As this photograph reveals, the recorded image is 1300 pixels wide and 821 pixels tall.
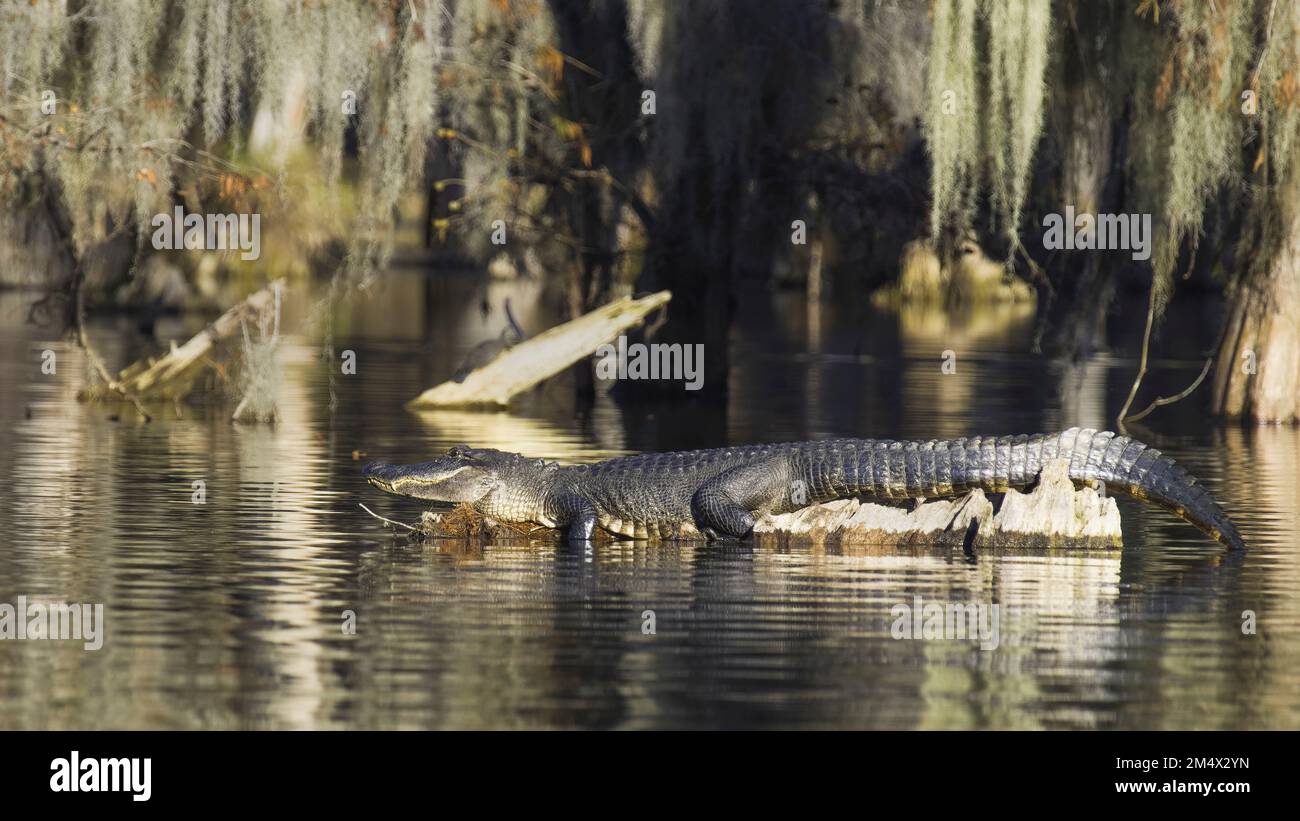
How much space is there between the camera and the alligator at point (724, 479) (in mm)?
16078

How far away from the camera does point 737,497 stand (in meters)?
16.2

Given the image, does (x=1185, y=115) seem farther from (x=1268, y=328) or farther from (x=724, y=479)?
(x=724, y=479)

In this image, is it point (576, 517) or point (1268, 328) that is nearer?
point (576, 517)

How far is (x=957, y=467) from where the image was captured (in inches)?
639

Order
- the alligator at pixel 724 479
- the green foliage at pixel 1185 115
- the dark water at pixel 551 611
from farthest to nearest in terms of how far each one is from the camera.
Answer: the green foliage at pixel 1185 115 < the alligator at pixel 724 479 < the dark water at pixel 551 611

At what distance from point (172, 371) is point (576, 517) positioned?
12.4 meters

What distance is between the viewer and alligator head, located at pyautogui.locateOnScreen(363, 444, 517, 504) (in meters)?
16.4

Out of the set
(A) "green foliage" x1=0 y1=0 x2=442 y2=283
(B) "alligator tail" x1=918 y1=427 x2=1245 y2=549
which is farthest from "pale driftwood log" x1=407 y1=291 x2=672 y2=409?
(B) "alligator tail" x1=918 y1=427 x2=1245 y2=549

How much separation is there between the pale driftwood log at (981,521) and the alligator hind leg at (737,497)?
0.57 feet

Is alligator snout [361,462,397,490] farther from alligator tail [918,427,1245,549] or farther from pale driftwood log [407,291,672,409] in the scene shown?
pale driftwood log [407,291,672,409]

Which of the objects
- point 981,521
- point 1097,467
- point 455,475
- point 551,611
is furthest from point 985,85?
point 551,611

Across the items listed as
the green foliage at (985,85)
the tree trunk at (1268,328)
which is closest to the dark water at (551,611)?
the tree trunk at (1268,328)

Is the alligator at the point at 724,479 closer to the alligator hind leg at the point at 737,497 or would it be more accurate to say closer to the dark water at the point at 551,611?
the alligator hind leg at the point at 737,497

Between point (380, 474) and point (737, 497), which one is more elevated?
point (380, 474)
